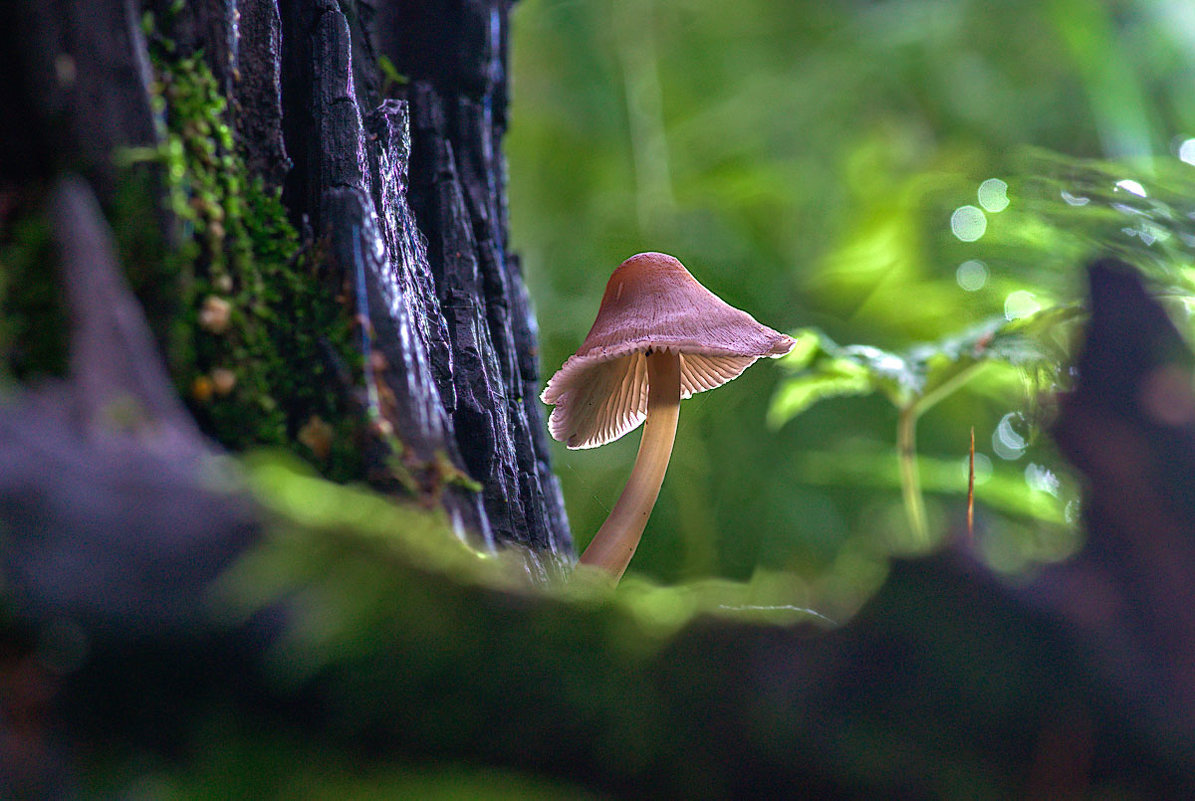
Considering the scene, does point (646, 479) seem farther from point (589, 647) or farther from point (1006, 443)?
point (1006, 443)

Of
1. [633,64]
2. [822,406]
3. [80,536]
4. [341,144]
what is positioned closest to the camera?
[80,536]

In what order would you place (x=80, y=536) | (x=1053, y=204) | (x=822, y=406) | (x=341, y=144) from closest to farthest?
1. (x=80, y=536)
2. (x=341, y=144)
3. (x=1053, y=204)
4. (x=822, y=406)

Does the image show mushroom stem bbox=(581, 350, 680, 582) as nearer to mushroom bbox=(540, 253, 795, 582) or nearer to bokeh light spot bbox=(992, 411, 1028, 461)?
mushroom bbox=(540, 253, 795, 582)

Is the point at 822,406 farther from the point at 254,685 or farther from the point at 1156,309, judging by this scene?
the point at 254,685

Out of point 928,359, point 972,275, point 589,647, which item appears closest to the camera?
point 589,647

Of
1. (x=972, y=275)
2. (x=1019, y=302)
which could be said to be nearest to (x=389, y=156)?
(x=1019, y=302)

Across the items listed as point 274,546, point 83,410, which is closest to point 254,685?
point 274,546
